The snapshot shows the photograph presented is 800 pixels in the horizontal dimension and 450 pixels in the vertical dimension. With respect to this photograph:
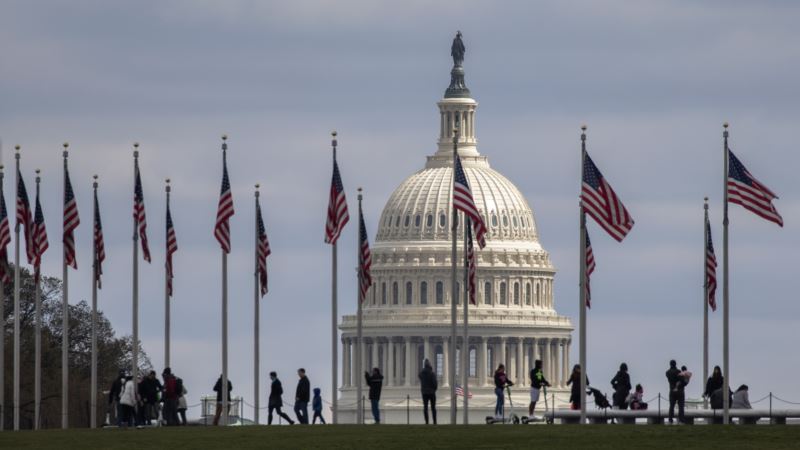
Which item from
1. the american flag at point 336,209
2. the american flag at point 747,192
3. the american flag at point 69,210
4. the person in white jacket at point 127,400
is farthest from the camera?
the american flag at point 69,210

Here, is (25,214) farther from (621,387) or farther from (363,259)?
(621,387)

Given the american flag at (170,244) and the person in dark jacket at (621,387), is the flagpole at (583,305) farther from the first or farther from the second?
the american flag at (170,244)

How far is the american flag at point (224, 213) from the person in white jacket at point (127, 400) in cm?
1026

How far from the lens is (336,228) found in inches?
5192

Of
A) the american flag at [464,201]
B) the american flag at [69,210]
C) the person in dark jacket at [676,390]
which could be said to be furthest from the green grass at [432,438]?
the american flag at [69,210]

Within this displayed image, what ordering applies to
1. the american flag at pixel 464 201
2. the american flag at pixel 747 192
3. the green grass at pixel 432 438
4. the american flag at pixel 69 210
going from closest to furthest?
the green grass at pixel 432 438
the american flag at pixel 747 192
the american flag at pixel 464 201
the american flag at pixel 69 210

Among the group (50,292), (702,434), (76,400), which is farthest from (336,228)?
(50,292)

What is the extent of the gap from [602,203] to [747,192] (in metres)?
4.65

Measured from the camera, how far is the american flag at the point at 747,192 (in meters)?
119

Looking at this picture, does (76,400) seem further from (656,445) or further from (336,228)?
(656,445)

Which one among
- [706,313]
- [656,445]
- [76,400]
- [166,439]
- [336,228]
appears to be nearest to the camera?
[656,445]

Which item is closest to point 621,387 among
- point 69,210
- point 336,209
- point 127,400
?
point 336,209

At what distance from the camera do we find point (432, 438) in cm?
10875

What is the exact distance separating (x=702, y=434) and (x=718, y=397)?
14.6 m
